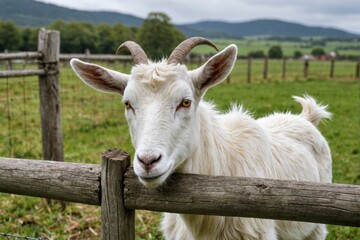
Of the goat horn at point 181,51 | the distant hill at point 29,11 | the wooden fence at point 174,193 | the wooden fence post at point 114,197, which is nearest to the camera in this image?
the wooden fence at point 174,193

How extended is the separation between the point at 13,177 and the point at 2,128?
8379 mm

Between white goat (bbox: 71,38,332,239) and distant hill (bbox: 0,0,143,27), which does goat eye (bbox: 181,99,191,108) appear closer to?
white goat (bbox: 71,38,332,239)

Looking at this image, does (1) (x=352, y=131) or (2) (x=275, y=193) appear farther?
(1) (x=352, y=131)

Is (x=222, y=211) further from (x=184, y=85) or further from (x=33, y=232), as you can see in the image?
(x=33, y=232)

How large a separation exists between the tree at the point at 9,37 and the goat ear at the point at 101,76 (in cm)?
→ 4918

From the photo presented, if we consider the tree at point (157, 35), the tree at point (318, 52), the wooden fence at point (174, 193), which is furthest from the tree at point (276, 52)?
the wooden fence at point (174, 193)

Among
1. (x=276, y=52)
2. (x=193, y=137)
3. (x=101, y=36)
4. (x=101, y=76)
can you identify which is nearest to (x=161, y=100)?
(x=193, y=137)

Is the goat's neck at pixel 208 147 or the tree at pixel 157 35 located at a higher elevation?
the tree at pixel 157 35

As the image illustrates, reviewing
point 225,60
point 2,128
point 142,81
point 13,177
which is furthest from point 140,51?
point 2,128

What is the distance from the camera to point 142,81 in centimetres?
276

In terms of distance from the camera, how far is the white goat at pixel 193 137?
2.58 metres

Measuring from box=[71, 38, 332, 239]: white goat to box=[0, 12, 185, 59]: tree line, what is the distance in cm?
2393

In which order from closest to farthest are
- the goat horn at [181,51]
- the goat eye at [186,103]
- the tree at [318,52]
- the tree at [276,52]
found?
the goat eye at [186,103] < the goat horn at [181,51] < the tree at [318,52] < the tree at [276,52]

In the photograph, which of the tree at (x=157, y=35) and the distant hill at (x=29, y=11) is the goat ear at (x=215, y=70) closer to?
the distant hill at (x=29, y=11)
